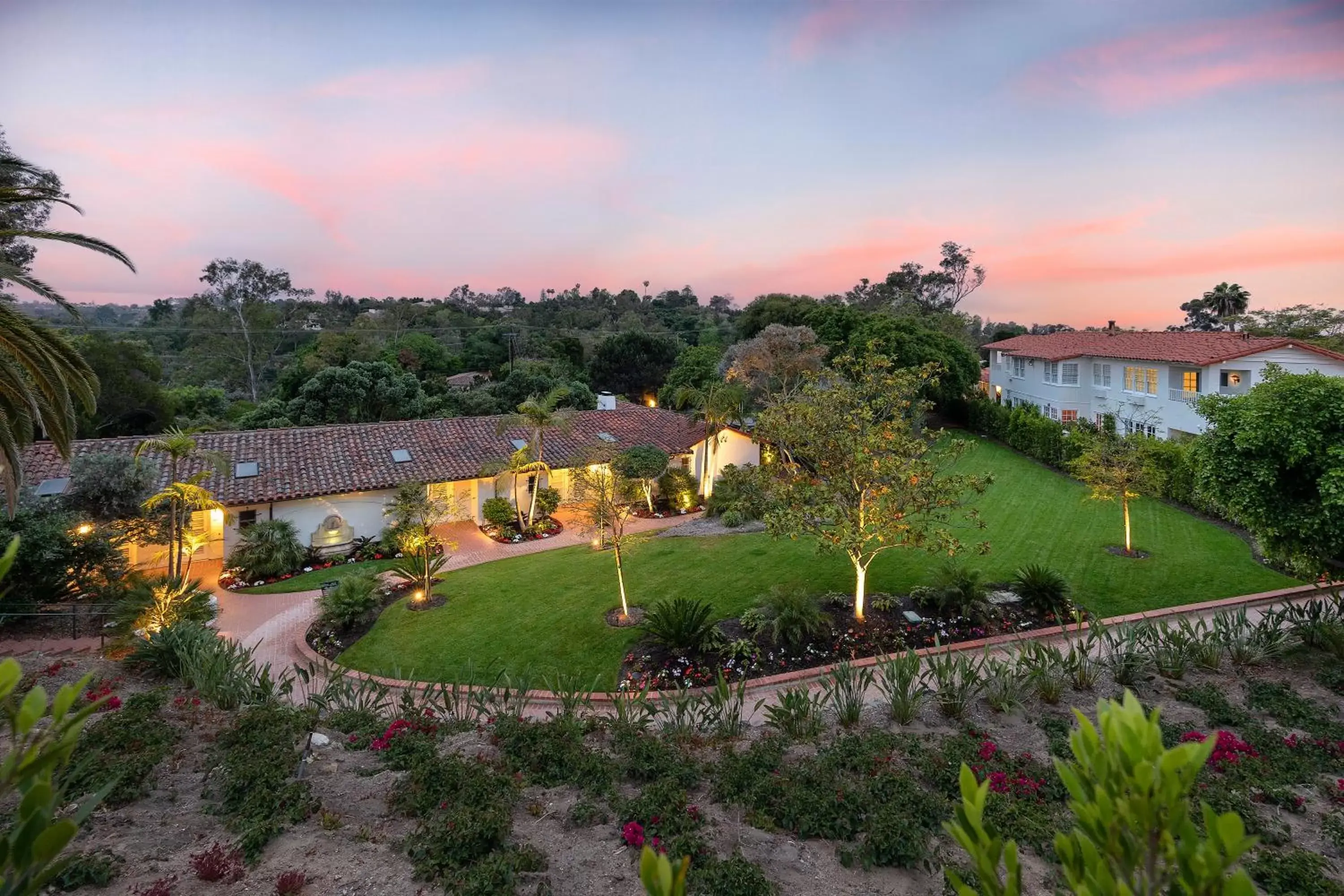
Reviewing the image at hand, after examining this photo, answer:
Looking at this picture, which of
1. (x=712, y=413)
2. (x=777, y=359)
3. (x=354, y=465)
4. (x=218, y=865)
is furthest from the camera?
(x=777, y=359)

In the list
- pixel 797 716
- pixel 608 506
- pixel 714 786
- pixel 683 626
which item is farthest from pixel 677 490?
pixel 714 786

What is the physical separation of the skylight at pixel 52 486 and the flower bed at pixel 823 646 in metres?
16.7

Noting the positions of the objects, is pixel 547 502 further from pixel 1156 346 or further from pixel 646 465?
pixel 1156 346

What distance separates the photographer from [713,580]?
1563 cm

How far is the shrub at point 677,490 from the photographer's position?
24.2m

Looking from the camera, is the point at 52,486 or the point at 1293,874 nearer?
the point at 1293,874

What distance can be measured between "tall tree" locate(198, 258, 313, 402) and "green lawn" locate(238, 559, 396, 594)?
3535 centimetres

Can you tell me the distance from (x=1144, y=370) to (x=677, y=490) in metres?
25.9

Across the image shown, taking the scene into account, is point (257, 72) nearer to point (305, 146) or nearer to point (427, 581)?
point (305, 146)

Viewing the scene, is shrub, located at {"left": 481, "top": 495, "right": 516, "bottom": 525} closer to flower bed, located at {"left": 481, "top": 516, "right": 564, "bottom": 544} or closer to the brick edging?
flower bed, located at {"left": 481, "top": 516, "right": 564, "bottom": 544}

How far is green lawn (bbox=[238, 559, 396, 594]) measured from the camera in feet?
53.6

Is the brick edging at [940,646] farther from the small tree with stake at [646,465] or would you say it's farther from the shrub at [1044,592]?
the small tree with stake at [646,465]

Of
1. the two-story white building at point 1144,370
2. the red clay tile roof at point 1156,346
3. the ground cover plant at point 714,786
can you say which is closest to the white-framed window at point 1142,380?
the two-story white building at point 1144,370

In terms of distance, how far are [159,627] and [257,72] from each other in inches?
608
